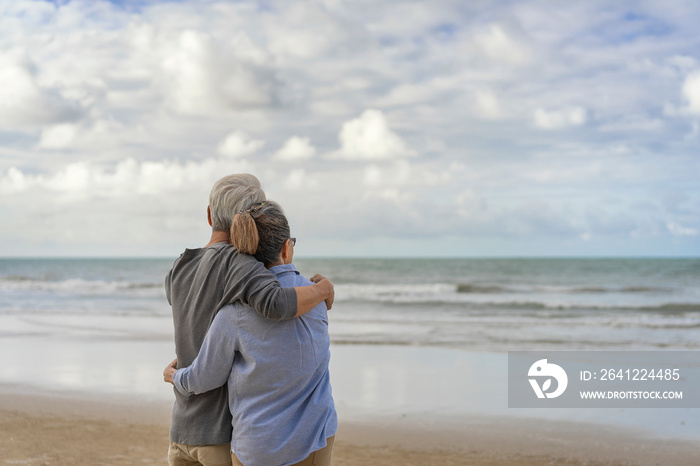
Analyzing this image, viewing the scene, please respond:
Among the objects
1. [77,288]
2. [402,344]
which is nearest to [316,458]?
[402,344]

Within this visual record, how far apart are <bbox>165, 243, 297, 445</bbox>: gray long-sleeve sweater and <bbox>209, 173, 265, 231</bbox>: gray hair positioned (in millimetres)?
98

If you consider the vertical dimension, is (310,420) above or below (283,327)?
below

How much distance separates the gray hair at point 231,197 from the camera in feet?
6.33

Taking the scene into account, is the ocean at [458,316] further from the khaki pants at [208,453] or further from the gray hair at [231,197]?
the gray hair at [231,197]

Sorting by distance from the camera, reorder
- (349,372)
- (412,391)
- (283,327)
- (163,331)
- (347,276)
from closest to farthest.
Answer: (283,327) → (412,391) → (349,372) → (163,331) → (347,276)

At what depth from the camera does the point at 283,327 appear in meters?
1.81

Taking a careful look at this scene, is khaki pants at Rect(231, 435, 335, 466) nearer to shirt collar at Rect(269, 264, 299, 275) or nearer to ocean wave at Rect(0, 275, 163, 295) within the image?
shirt collar at Rect(269, 264, 299, 275)

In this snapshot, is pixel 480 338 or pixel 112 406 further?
pixel 480 338

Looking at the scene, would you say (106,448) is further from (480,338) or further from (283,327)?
(480,338)

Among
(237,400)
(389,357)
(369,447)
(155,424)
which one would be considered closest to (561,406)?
(369,447)

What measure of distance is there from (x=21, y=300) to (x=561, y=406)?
59.0 ft

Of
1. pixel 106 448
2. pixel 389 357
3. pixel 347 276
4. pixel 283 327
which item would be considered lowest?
pixel 106 448
